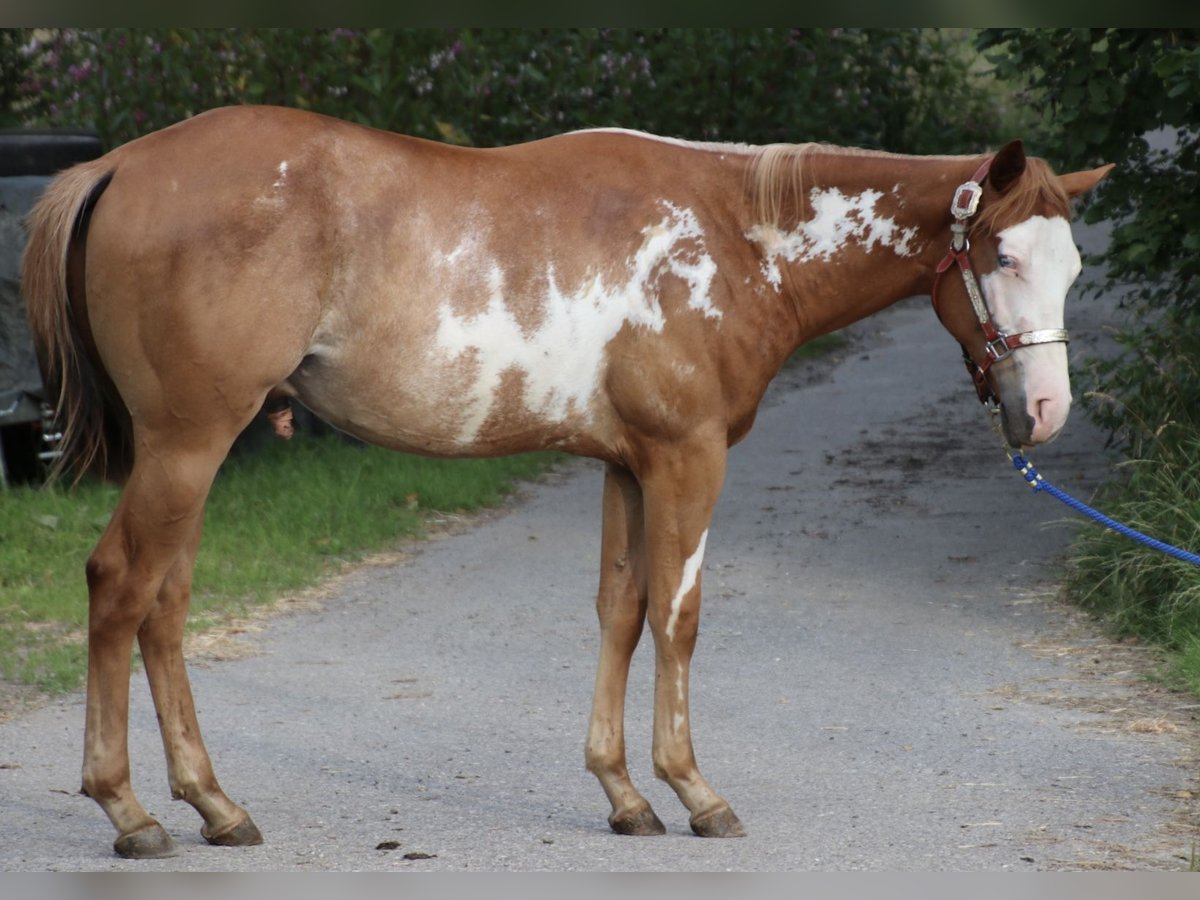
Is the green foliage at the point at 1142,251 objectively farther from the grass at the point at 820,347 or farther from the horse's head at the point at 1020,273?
the grass at the point at 820,347

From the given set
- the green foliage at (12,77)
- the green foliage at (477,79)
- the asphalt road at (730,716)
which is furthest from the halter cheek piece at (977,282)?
the green foliage at (12,77)

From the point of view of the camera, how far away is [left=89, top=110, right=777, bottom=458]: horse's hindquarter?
3834 millimetres

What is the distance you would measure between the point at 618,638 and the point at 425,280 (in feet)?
4.02

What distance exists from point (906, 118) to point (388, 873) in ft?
42.6

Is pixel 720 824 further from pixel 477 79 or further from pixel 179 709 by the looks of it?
pixel 477 79

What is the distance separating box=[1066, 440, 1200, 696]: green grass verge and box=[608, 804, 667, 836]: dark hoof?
2.40 metres

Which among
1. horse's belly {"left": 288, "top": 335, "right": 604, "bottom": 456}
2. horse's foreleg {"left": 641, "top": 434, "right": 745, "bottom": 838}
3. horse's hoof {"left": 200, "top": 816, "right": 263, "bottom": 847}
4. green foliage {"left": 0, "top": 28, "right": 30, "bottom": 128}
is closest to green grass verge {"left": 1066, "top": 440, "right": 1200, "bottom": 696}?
horse's foreleg {"left": 641, "top": 434, "right": 745, "bottom": 838}

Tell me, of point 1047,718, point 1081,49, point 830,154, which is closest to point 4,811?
point 830,154

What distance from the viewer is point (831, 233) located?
170 inches

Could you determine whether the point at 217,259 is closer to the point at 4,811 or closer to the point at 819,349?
the point at 4,811

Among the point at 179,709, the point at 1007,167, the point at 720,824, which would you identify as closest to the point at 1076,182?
the point at 1007,167

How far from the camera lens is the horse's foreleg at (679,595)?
4199 millimetres

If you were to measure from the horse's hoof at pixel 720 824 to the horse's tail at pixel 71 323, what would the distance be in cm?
195

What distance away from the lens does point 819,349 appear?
44.3 ft
